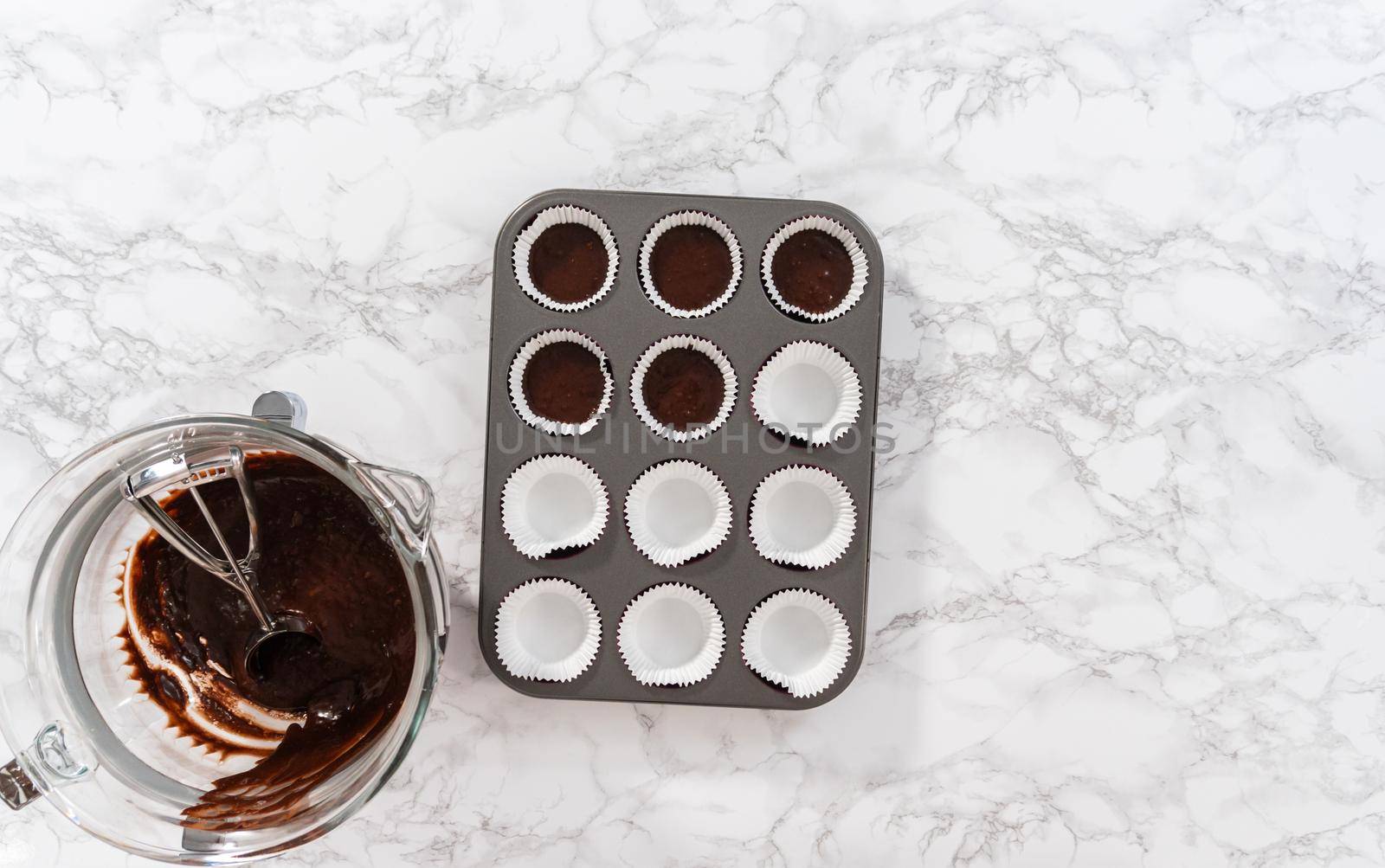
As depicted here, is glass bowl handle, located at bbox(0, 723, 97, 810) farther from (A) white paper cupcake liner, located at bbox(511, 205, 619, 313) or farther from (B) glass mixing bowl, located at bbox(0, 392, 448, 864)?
(A) white paper cupcake liner, located at bbox(511, 205, 619, 313)

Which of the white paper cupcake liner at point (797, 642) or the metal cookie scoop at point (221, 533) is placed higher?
the metal cookie scoop at point (221, 533)

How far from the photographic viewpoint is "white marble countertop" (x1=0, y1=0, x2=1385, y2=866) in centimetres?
142

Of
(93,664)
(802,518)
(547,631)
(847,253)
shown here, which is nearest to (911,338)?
(847,253)

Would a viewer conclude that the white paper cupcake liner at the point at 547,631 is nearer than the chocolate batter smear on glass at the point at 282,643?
No

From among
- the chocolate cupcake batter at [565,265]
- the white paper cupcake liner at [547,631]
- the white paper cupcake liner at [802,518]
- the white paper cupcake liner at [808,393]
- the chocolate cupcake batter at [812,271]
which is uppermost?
the chocolate cupcake batter at [565,265]

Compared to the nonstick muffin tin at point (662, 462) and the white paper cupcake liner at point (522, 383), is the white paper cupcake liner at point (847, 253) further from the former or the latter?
the white paper cupcake liner at point (522, 383)

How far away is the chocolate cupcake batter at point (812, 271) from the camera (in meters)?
1.39

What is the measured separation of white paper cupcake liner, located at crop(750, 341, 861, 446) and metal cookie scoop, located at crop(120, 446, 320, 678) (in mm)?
722

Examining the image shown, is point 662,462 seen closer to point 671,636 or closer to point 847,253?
point 671,636

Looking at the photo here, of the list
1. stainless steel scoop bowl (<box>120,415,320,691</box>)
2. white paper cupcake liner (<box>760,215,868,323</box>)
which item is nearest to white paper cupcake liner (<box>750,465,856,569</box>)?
white paper cupcake liner (<box>760,215,868,323</box>)

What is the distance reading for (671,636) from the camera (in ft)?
4.62

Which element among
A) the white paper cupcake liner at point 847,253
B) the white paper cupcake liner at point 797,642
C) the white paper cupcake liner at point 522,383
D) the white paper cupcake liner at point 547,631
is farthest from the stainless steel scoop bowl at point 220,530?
the white paper cupcake liner at point 847,253

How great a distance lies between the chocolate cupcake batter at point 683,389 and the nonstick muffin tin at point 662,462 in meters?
0.02

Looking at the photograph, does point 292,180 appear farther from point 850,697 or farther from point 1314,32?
point 1314,32
